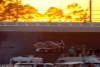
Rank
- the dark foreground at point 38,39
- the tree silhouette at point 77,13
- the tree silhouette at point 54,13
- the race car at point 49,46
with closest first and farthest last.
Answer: the race car at point 49,46
the dark foreground at point 38,39
the tree silhouette at point 77,13
the tree silhouette at point 54,13

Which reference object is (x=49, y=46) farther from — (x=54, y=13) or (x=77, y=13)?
(x=77, y=13)

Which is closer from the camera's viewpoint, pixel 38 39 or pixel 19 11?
pixel 38 39

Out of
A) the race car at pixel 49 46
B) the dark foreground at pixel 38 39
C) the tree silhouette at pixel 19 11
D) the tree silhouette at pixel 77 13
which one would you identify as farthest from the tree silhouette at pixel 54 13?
the race car at pixel 49 46

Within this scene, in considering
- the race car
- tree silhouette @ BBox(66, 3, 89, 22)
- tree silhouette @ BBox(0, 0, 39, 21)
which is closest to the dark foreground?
the race car

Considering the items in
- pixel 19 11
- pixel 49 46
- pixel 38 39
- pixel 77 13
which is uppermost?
pixel 19 11

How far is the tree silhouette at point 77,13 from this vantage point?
2354cm

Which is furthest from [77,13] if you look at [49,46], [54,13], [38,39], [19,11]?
[19,11]

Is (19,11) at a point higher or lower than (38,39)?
higher

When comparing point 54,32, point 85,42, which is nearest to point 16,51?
point 54,32

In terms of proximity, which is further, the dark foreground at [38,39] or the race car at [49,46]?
the dark foreground at [38,39]

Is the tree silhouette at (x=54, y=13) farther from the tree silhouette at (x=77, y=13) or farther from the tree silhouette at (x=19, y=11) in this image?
the tree silhouette at (x=19, y=11)

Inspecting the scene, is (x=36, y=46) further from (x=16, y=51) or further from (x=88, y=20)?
(x=88, y=20)

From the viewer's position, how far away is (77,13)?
945 inches

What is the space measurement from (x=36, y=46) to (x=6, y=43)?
1.99 m
